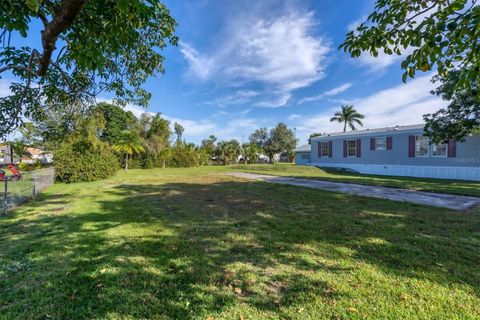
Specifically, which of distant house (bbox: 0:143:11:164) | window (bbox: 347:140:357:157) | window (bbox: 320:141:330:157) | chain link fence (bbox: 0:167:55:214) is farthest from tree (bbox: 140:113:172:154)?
distant house (bbox: 0:143:11:164)

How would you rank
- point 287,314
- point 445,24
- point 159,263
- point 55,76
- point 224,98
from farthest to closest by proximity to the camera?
1. point 224,98
2. point 55,76
3. point 159,263
4. point 287,314
5. point 445,24

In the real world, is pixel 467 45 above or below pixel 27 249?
above

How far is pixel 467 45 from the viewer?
198cm

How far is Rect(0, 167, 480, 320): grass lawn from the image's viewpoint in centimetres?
236

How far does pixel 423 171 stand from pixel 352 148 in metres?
5.73

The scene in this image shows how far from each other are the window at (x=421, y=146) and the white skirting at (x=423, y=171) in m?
0.96

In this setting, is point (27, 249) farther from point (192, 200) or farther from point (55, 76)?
point (192, 200)

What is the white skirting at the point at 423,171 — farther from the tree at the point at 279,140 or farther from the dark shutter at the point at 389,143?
the tree at the point at 279,140

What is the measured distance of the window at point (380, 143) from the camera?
1920cm

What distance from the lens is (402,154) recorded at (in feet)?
59.2

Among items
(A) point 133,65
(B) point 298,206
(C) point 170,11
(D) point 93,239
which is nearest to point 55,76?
(A) point 133,65

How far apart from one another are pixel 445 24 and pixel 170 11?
4.19 meters

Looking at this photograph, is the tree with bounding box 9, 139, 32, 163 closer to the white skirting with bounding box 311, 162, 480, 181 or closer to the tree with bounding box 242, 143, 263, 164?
the white skirting with bounding box 311, 162, 480, 181

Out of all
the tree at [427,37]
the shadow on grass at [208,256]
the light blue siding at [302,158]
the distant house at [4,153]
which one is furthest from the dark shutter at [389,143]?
the distant house at [4,153]
